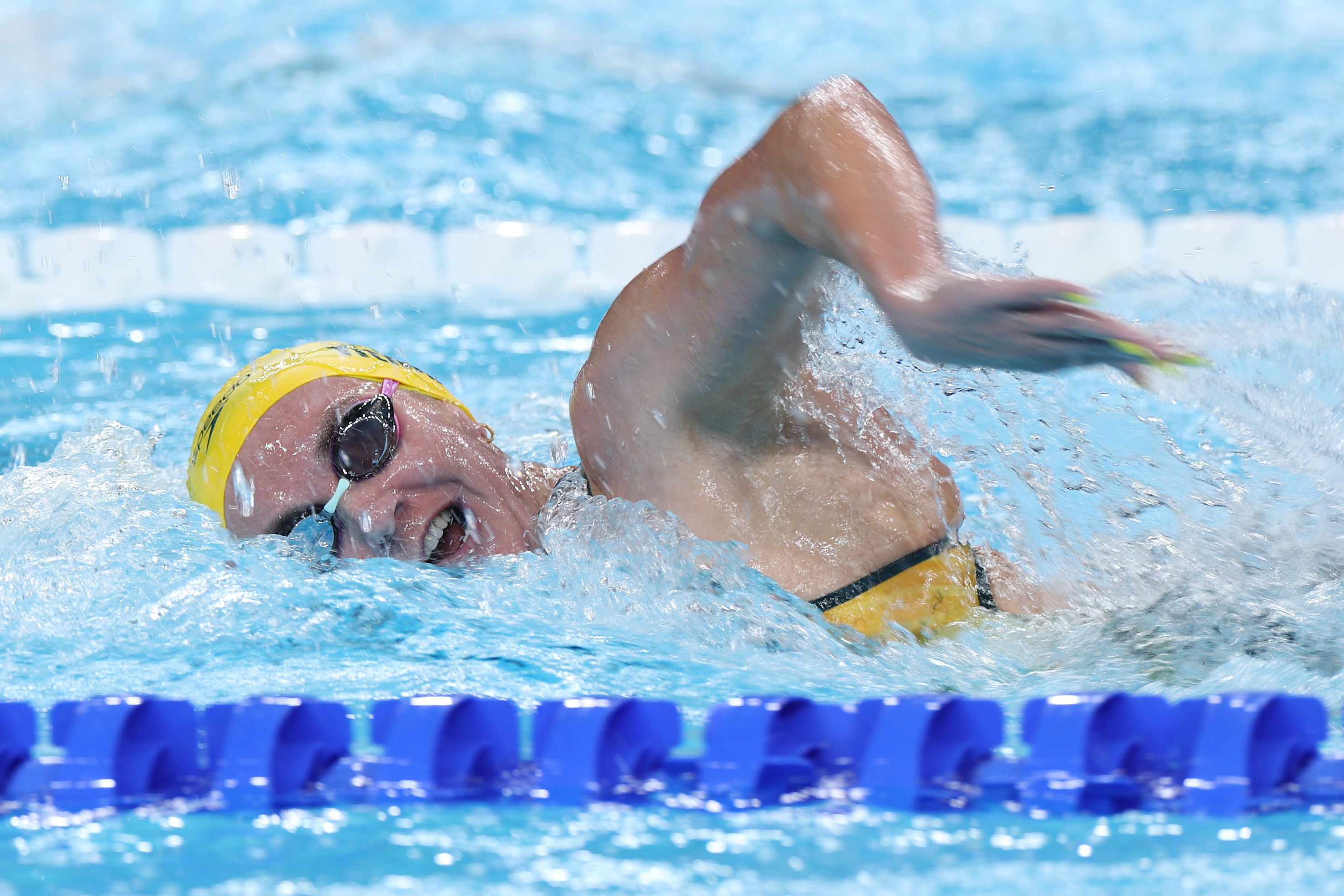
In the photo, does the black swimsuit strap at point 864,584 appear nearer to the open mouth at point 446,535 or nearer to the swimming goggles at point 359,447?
the open mouth at point 446,535

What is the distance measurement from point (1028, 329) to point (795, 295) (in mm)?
515

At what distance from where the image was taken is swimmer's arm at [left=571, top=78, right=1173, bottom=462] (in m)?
1.07

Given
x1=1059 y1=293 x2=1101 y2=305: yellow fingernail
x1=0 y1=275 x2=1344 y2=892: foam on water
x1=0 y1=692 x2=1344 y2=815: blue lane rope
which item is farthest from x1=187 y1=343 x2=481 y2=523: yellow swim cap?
x1=1059 y1=293 x2=1101 y2=305: yellow fingernail

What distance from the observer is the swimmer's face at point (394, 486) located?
1861 millimetres

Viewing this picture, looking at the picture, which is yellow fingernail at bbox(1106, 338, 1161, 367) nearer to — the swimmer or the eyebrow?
the swimmer

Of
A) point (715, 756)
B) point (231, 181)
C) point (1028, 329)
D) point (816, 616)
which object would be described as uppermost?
point (231, 181)

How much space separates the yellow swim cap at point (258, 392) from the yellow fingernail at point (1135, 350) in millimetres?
1193

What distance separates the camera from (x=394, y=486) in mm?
1876

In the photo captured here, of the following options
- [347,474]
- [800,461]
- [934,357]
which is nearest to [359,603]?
[347,474]

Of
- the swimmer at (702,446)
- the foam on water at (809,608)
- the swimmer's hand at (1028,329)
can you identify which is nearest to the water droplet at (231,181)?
the foam on water at (809,608)

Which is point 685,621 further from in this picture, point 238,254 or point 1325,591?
Result: point 238,254

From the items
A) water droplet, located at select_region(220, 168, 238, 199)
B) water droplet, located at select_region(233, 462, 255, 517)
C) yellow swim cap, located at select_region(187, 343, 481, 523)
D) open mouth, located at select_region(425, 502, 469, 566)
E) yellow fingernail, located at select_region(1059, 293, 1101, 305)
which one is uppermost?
water droplet, located at select_region(220, 168, 238, 199)

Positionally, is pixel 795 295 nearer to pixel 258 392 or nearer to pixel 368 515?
pixel 368 515

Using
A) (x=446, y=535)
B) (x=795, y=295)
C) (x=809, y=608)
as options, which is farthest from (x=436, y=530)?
(x=795, y=295)
